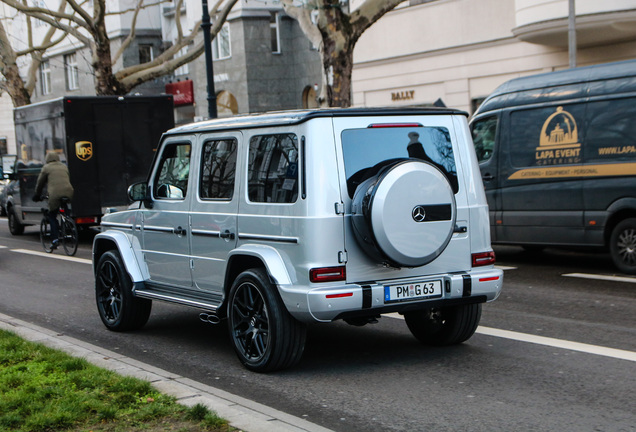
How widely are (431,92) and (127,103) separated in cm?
1180

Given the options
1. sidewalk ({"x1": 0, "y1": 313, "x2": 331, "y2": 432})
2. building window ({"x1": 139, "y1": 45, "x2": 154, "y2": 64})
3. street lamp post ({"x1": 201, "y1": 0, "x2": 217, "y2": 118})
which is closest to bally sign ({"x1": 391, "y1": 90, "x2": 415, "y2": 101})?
street lamp post ({"x1": 201, "y1": 0, "x2": 217, "y2": 118})

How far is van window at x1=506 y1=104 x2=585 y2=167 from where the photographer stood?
38.8 feet

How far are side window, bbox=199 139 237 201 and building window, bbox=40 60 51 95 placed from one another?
4710 cm

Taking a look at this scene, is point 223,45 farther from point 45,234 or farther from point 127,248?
point 127,248

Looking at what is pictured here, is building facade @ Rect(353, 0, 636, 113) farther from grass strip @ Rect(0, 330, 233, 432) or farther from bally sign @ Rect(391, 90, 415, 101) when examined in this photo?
grass strip @ Rect(0, 330, 233, 432)

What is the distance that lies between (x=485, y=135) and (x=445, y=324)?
6.42 m

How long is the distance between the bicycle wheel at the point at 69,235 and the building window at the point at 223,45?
22.9m

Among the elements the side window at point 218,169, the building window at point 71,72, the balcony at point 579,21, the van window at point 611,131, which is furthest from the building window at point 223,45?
the side window at point 218,169

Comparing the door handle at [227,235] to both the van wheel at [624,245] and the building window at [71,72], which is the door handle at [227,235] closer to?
the van wheel at [624,245]

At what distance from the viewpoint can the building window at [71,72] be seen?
48.8 metres

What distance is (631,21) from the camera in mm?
20672

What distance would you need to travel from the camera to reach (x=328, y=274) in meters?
6.28

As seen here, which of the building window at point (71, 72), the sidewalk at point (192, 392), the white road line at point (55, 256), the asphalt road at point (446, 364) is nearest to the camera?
the sidewalk at point (192, 392)

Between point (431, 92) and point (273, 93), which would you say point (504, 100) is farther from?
point (273, 93)
